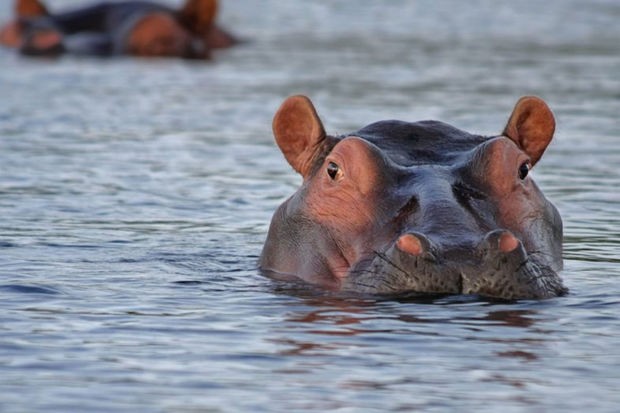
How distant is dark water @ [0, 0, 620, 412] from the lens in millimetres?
6559

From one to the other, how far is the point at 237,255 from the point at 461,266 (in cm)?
263

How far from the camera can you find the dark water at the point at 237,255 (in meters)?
6.56

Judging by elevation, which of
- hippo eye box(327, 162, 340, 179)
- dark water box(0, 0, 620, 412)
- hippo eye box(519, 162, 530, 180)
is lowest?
dark water box(0, 0, 620, 412)

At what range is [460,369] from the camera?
6805 mm

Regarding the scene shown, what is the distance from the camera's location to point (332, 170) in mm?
8750

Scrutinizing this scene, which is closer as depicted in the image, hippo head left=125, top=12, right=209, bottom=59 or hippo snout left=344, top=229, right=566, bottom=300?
hippo snout left=344, top=229, right=566, bottom=300

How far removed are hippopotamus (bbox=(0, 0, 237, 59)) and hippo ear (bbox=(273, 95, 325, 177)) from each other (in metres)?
15.3

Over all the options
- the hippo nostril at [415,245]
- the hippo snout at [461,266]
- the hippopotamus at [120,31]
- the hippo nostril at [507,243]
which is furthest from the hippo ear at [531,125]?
the hippopotamus at [120,31]

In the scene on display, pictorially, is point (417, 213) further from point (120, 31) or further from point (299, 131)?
point (120, 31)

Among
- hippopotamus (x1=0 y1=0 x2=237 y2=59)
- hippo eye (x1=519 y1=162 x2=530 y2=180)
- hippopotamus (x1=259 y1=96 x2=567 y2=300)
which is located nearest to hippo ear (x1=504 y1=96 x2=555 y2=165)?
hippopotamus (x1=259 y1=96 x2=567 y2=300)

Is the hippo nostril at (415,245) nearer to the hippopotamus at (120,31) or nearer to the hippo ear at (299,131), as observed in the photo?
the hippo ear at (299,131)

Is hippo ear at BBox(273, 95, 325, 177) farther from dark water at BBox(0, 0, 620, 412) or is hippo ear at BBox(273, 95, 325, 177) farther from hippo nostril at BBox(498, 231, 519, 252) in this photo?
hippo nostril at BBox(498, 231, 519, 252)

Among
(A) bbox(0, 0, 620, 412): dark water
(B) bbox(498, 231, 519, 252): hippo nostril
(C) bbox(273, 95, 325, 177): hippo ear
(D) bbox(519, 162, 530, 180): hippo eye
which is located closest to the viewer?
(A) bbox(0, 0, 620, 412): dark water

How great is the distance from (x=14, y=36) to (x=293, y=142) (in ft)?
56.8
